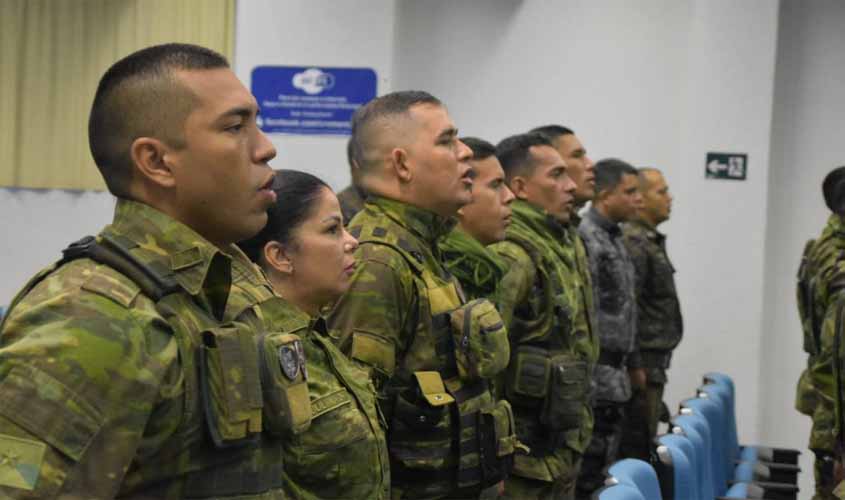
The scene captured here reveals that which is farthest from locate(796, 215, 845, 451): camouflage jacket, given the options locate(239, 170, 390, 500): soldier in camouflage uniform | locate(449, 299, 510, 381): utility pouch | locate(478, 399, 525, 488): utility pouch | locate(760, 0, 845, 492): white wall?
locate(239, 170, 390, 500): soldier in camouflage uniform

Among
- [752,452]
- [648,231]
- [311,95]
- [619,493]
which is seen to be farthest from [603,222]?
[619,493]

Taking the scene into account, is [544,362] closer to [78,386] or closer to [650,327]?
[78,386]

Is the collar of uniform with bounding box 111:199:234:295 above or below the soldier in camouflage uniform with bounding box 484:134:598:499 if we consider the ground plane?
above

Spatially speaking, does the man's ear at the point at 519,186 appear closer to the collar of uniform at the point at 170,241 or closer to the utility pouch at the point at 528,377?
the utility pouch at the point at 528,377

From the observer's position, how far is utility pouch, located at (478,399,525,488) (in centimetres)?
291

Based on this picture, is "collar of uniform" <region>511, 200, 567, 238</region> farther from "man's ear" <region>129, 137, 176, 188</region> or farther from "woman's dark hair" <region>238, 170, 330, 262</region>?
"man's ear" <region>129, 137, 176, 188</region>

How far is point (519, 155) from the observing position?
4492mm

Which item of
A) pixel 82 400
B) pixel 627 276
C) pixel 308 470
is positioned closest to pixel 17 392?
pixel 82 400

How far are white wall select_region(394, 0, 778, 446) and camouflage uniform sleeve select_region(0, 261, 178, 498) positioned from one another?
257 inches

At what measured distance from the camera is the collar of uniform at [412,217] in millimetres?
2957

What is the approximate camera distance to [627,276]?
6.07 metres

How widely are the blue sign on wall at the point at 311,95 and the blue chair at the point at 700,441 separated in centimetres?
394

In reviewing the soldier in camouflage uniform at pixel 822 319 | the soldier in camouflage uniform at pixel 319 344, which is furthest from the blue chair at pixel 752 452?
the soldier in camouflage uniform at pixel 319 344

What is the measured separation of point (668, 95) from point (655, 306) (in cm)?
166
